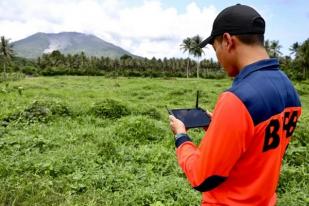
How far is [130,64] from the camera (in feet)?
258

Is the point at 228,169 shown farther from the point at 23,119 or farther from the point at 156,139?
the point at 23,119

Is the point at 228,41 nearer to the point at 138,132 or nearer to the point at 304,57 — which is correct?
the point at 138,132

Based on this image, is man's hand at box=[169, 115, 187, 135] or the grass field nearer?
man's hand at box=[169, 115, 187, 135]

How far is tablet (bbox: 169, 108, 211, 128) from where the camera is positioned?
2.73 meters

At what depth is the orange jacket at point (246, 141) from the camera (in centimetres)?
195

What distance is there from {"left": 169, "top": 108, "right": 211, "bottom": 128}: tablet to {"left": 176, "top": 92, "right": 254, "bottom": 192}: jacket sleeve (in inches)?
25.4

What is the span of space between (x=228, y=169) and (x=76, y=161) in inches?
213

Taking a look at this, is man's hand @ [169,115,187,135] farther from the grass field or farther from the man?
the grass field

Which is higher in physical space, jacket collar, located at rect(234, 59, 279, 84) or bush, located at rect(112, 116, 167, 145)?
jacket collar, located at rect(234, 59, 279, 84)

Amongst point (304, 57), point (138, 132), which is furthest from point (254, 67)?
point (304, 57)

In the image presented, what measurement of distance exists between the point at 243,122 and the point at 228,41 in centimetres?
46

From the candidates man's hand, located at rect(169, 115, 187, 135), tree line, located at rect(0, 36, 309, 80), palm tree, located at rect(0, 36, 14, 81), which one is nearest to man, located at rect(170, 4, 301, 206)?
man's hand, located at rect(169, 115, 187, 135)

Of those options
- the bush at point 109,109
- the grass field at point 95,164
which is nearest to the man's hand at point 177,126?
the grass field at point 95,164

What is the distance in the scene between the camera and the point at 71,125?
1080 cm
